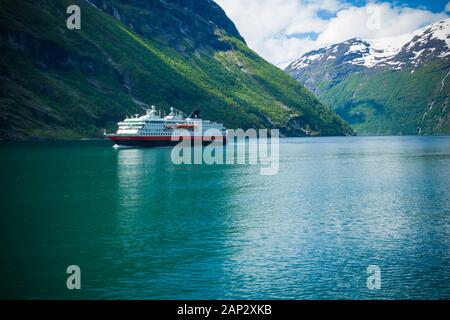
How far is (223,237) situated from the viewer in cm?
4700

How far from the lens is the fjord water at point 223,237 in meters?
33.6

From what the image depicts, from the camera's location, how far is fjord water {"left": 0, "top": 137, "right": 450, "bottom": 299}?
3359 cm

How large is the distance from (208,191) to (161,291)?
45.8 m

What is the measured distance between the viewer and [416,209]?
60.4 m

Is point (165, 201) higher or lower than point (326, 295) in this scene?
higher

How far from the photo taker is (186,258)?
131 ft

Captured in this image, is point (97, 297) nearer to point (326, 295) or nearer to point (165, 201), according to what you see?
point (326, 295)
